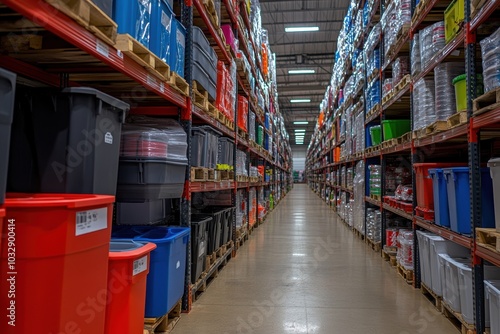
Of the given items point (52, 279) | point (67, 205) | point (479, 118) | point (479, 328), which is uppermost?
point (479, 118)

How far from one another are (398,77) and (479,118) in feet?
8.54

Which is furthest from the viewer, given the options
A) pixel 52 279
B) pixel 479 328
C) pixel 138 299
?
pixel 479 328

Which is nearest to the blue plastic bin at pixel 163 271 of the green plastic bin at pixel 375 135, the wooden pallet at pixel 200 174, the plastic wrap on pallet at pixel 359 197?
the wooden pallet at pixel 200 174

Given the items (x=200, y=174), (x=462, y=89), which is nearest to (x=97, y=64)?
(x=200, y=174)

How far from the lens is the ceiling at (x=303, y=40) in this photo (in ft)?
49.6

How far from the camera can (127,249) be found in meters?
2.36

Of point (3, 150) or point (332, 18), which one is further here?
point (332, 18)

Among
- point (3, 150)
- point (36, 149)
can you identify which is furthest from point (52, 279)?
point (36, 149)

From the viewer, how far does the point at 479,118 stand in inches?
114

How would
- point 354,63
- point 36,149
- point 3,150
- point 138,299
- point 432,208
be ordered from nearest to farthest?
point 3,150 < point 36,149 < point 138,299 < point 432,208 < point 354,63

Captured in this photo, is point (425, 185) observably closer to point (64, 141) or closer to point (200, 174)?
point (200, 174)

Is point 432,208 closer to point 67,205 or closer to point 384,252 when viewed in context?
point 384,252

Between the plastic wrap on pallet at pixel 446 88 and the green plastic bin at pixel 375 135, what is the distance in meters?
2.37

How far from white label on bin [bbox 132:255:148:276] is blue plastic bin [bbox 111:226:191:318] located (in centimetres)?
44
